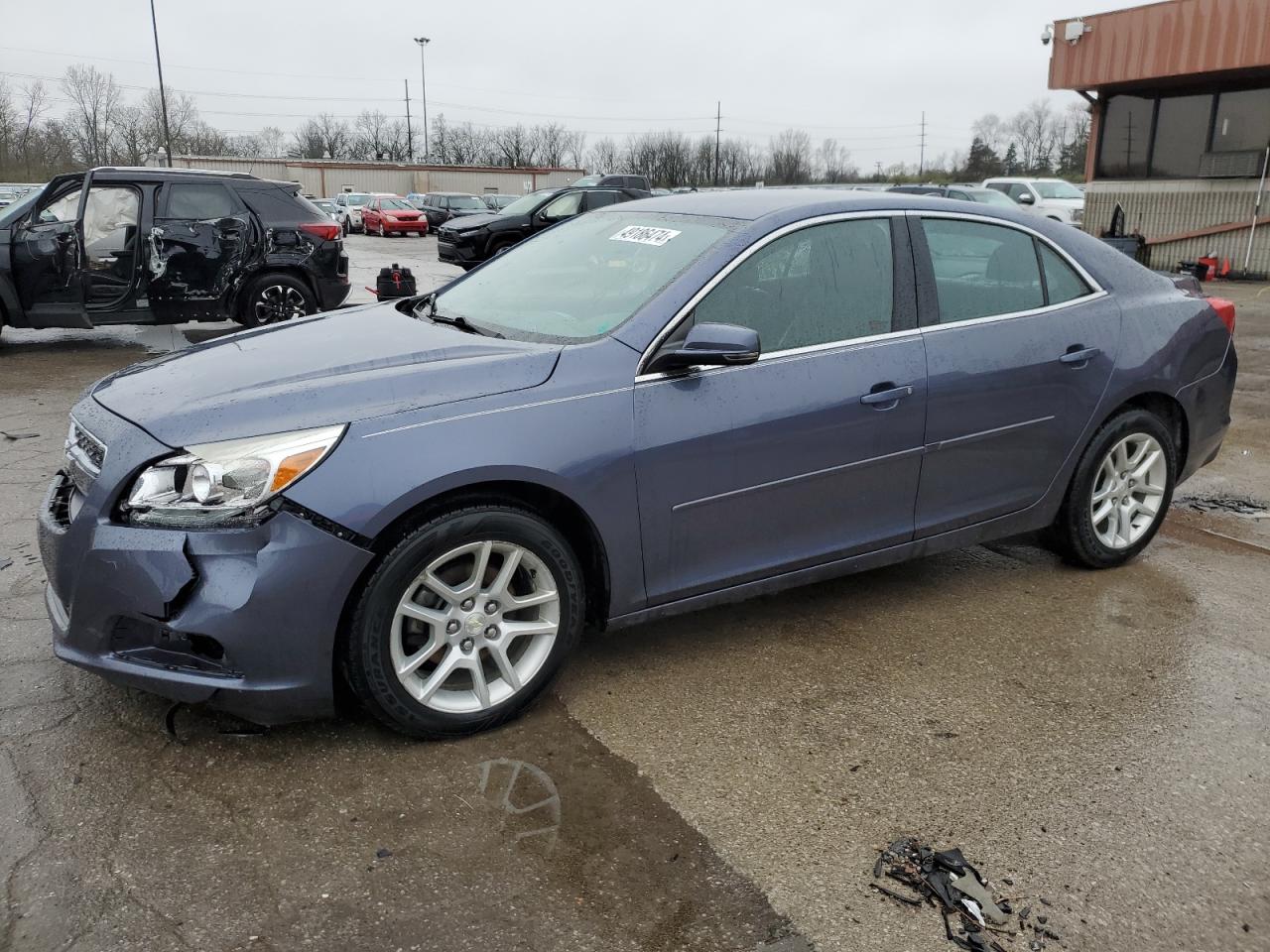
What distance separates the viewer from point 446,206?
1512 inches

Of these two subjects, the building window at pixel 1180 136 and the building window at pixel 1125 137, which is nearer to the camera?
the building window at pixel 1180 136

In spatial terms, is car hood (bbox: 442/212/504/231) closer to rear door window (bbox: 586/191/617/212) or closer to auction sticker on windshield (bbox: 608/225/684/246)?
rear door window (bbox: 586/191/617/212)

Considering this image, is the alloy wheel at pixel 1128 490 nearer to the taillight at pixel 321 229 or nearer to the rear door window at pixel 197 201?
the taillight at pixel 321 229

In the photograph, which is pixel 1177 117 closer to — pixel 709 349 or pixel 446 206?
pixel 709 349

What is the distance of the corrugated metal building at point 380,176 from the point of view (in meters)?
64.4

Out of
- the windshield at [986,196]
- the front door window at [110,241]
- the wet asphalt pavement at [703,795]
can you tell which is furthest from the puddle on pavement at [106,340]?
the windshield at [986,196]

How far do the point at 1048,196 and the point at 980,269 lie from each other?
1004 inches

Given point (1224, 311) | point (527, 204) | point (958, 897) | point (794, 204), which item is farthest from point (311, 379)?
point (527, 204)

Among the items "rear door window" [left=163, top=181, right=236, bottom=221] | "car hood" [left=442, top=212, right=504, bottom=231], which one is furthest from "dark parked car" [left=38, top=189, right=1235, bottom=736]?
"car hood" [left=442, top=212, right=504, bottom=231]

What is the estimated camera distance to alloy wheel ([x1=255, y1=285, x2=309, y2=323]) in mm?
10164

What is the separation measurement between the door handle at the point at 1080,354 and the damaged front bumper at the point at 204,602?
2953 mm

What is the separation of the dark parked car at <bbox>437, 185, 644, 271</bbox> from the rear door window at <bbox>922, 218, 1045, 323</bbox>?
47.3 feet

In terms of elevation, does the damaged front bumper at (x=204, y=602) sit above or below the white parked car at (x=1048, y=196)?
below

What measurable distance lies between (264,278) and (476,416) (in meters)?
8.06
